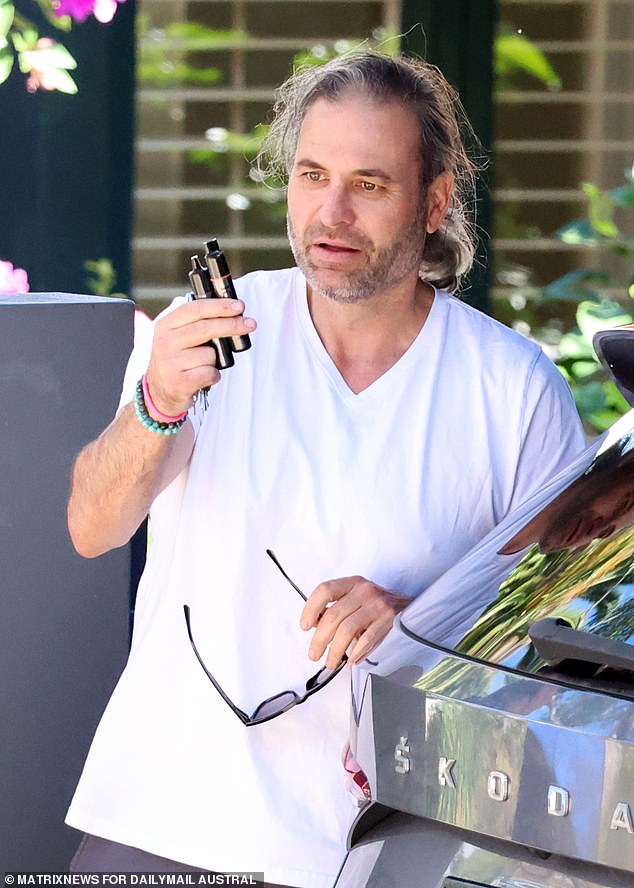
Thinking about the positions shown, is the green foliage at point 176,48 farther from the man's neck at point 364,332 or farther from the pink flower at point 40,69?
the man's neck at point 364,332

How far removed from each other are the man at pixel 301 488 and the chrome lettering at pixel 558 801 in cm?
77

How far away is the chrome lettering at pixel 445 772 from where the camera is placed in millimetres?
1363

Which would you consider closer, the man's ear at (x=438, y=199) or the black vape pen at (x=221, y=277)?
the black vape pen at (x=221, y=277)

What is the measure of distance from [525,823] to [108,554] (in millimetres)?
1763

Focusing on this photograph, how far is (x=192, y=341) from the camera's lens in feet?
6.44

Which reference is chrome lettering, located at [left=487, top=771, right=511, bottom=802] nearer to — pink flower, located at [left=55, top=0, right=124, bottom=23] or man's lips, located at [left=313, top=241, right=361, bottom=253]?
man's lips, located at [left=313, top=241, right=361, bottom=253]

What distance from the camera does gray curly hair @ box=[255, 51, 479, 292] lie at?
2.35 meters

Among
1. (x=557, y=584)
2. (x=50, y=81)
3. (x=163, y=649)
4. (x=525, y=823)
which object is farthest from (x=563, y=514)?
(x=50, y=81)

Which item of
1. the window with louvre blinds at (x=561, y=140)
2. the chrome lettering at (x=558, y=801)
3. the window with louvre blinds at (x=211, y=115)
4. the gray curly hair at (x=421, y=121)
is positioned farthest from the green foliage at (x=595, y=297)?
the chrome lettering at (x=558, y=801)

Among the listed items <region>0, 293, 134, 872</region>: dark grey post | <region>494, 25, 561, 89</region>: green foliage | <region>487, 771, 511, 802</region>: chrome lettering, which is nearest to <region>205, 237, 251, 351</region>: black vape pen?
<region>487, 771, 511, 802</region>: chrome lettering

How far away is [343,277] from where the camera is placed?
7.54 ft

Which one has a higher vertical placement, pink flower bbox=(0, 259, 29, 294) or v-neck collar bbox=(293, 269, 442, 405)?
v-neck collar bbox=(293, 269, 442, 405)

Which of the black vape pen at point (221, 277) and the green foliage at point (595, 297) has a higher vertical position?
the black vape pen at point (221, 277)

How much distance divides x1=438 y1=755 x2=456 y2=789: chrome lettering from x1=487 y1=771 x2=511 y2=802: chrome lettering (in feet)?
0.14
